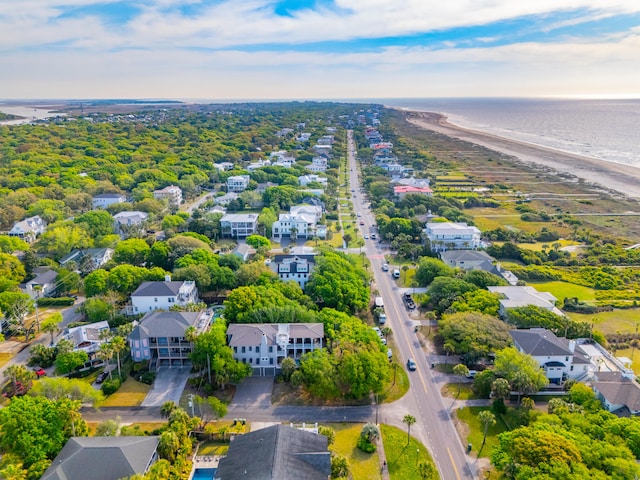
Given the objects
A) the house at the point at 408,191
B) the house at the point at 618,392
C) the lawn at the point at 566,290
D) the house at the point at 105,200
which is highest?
the house at the point at 408,191

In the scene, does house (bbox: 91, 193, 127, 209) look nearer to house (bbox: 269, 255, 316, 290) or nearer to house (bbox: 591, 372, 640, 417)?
house (bbox: 269, 255, 316, 290)

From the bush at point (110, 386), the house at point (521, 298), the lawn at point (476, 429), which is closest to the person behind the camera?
the lawn at point (476, 429)

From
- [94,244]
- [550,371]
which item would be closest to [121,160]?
[94,244]

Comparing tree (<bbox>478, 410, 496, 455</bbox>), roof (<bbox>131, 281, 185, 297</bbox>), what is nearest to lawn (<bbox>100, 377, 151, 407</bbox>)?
roof (<bbox>131, 281, 185, 297</bbox>)

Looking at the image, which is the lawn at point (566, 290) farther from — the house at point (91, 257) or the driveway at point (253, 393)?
the house at point (91, 257)

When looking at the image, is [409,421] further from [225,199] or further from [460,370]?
[225,199]

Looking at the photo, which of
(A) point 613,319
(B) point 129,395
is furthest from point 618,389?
(B) point 129,395

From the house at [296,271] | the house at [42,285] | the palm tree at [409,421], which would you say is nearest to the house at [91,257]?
the house at [42,285]
